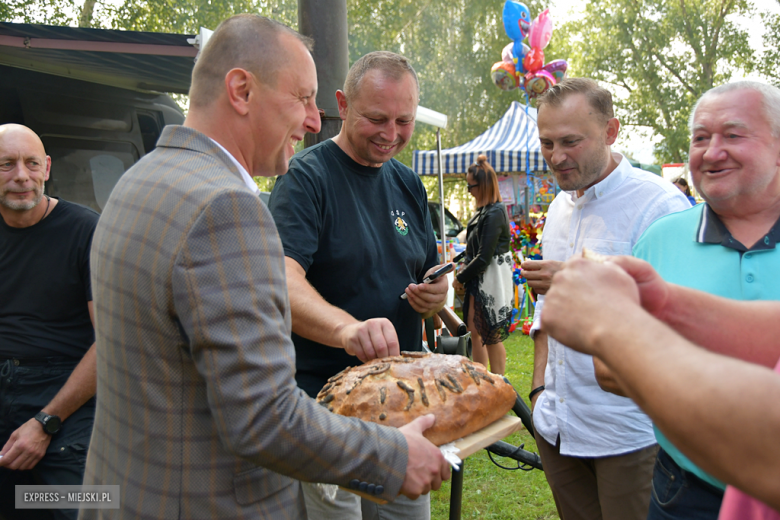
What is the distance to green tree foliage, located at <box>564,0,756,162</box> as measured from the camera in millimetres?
27266

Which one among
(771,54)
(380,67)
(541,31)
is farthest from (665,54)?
(380,67)

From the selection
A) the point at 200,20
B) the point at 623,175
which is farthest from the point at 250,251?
the point at 200,20

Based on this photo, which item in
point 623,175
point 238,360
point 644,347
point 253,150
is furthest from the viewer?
point 623,175

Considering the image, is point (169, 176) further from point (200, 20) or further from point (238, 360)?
point (200, 20)

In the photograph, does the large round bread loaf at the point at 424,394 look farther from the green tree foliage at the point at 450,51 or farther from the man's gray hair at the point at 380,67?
the green tree foliage at the point at 450,51

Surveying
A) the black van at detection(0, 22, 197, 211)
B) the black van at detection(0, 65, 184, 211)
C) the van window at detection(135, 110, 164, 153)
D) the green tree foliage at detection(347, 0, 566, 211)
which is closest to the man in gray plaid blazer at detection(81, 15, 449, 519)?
the black van at detection(0, 22, 197, 211)

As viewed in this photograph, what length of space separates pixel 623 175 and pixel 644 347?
1.83 meters

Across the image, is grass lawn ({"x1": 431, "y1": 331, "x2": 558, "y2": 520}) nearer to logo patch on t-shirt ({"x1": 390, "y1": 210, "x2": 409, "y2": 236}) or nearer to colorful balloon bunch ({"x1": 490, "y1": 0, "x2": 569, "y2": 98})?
logo patch on t-shirt ({"x1": 390, "y1": 210, "x2": 409, "y2": 236})

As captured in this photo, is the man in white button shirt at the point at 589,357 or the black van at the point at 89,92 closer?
the man in white button shirt at the point at 589,357

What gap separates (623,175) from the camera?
2.39 metres

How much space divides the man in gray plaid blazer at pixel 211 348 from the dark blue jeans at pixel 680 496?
2.55ft

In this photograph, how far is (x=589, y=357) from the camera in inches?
90.8

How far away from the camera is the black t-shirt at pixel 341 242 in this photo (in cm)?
212

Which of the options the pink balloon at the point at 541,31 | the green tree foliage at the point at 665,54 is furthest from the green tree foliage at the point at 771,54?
the pink balloon at the point at 541,31
